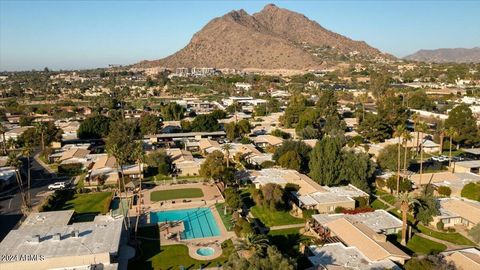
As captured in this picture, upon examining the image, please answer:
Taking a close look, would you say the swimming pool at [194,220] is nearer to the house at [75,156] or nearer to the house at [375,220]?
the house at [375,220]

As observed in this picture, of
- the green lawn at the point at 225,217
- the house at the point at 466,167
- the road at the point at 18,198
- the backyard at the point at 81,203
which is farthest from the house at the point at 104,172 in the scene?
the house at the point at 466,167

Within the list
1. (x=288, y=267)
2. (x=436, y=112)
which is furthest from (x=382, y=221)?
(x=436, y=112)

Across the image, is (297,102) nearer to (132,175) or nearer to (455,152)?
(455,152)

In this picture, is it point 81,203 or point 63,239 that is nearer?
point 63,239

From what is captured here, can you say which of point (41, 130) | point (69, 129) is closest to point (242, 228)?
point (41, 130)

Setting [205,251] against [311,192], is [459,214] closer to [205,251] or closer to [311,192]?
[311,192]

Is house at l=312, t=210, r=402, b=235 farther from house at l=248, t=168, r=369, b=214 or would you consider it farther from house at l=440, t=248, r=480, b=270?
house at l=440, t=248, r=480, b=270

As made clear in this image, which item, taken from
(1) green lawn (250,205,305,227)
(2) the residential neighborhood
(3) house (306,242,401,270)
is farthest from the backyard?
(3) house (306,242,401,270)
